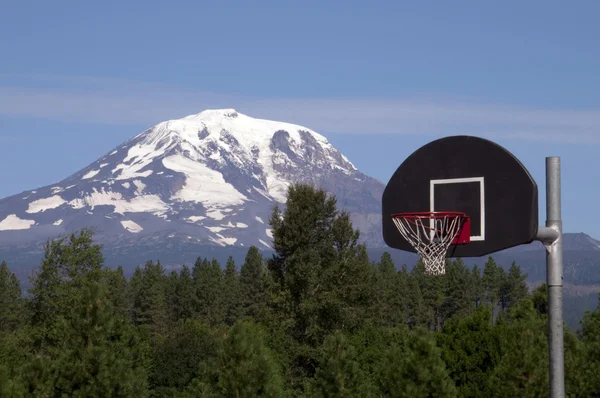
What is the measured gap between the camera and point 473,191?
14.8m

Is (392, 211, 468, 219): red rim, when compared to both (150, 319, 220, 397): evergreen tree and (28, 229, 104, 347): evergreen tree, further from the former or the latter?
(150, 319, 220, 397): evergreen tree

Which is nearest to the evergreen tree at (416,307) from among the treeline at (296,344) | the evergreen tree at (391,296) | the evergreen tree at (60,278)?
the evergreen tree at (391,296)

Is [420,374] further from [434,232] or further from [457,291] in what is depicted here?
[457,291]

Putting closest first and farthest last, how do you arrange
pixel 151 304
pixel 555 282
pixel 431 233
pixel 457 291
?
pixel 555 282 → pixel 431 233 → pixel 151 304 → pixel 457 291

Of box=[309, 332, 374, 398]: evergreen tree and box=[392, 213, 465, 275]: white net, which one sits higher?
box=[392, 213, 465, 275]: white net

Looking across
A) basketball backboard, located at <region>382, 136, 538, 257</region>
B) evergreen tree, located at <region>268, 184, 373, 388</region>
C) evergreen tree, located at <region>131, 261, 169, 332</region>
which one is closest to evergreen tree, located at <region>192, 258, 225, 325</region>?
evergreen tree, located at <region>131, 261, 169, 332</region>

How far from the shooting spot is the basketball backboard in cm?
1386

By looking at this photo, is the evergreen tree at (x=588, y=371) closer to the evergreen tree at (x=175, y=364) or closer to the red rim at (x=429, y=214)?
the red rim at (x=429, y=214)

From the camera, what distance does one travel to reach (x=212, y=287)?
193 m

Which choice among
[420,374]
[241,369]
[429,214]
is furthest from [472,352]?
[429,214]

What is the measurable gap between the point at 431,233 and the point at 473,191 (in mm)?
1154

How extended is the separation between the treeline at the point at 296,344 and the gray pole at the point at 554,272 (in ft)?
30.2

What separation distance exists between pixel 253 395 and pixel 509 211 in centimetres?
3339

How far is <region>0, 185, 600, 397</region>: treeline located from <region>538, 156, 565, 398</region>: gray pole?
30.2 feet
